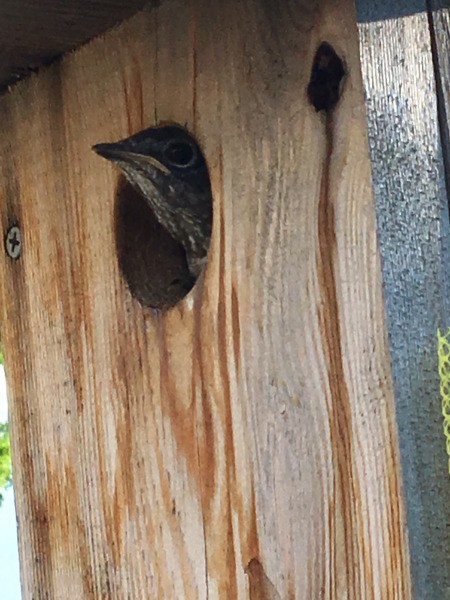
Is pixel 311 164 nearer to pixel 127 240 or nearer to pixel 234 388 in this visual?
pixel 234 388

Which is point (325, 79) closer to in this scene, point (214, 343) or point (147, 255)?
point (214, 343)

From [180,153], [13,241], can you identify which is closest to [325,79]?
[180,153]

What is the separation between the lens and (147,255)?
141cm

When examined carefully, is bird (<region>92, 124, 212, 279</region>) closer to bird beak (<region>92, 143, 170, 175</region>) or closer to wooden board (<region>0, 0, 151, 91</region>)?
bird beak (<region>92, 143, 170, 175</region>)

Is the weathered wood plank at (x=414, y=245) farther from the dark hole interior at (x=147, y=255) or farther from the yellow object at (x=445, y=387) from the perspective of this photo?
the dark hole interior at (x=147, y=255)

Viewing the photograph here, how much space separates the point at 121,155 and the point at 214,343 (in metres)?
0.26

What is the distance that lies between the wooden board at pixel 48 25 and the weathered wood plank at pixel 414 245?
409 millimetres

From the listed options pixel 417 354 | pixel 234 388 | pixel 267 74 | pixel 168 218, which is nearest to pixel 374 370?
pixel 417 354

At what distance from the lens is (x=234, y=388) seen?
1.09 metres

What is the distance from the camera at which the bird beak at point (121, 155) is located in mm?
1181

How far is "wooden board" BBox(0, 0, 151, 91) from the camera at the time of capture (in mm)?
1221

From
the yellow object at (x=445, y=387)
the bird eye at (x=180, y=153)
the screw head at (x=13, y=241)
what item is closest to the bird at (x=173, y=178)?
the bird eye at (x=180, y=153)

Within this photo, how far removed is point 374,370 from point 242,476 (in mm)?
248

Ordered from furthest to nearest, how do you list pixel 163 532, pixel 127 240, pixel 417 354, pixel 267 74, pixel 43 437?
pixel 43 437 → pixel 127 240 → pixel 163 532 → pixel 267 74 → pixel 417 354
